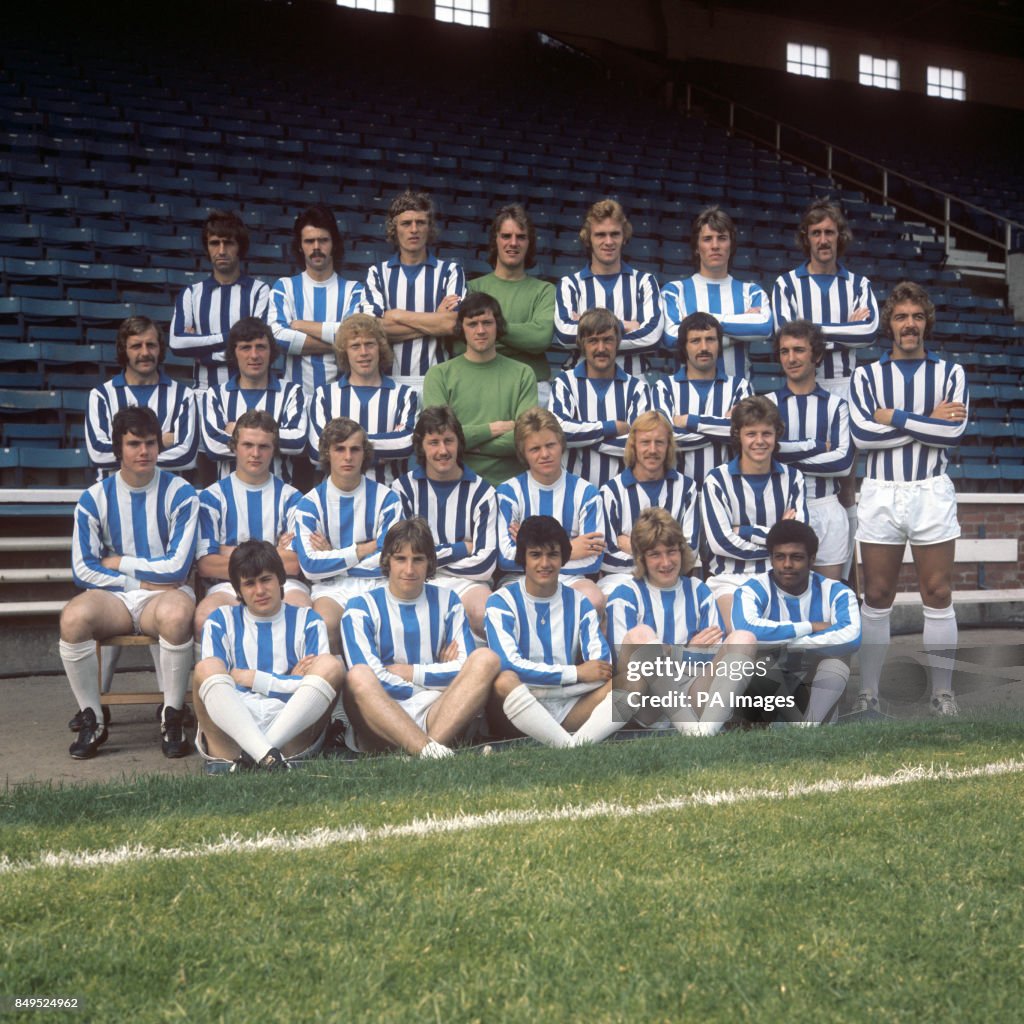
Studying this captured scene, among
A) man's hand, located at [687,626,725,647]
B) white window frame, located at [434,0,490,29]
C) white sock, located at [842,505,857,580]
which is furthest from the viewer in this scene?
white window frame, located at [434,0,490,29]

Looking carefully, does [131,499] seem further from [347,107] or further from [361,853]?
[347,107]

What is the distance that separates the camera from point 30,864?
2.79m

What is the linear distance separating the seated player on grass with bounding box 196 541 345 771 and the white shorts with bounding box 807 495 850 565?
7.87 ft

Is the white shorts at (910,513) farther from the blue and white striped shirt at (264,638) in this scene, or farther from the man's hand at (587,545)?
the blue and white striped shirt at (264,638)

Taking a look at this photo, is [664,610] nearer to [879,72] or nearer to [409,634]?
[409,634]

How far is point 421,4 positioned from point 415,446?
1248 centimetres

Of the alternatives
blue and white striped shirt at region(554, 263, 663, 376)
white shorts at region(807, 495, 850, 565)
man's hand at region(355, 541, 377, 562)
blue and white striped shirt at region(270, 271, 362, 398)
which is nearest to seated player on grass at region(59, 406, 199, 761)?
man's hand at region(355, 541, 377, 562)

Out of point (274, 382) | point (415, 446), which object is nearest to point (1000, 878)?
point (415, 446)

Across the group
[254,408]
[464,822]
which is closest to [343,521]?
[254,408]

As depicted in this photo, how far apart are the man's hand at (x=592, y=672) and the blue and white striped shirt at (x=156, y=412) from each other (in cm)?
220

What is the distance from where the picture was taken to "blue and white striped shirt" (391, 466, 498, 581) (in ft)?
16.4

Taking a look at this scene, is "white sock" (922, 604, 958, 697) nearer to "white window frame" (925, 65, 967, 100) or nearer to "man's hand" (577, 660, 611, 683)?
"man's hand" (577, 660, 611, 683)

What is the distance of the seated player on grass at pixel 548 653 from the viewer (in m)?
4.37

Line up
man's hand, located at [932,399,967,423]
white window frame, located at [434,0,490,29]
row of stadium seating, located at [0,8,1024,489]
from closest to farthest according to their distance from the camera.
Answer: man's hand, located at [932,399,967,423] → row of stadium seating, located at [0,8,1024,489] → white window frame, located at [434,0,490,29]
